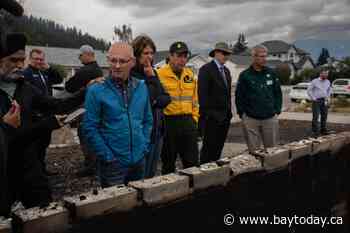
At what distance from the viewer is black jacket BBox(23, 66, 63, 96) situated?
206 inches

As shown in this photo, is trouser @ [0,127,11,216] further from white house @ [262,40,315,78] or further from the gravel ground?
white house @ [262,40,315,78]

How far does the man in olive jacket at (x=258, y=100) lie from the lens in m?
5.28

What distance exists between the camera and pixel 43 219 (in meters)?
1.95

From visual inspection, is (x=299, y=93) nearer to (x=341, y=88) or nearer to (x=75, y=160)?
(x=341, y=88)

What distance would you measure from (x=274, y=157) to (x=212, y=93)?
6.23ft

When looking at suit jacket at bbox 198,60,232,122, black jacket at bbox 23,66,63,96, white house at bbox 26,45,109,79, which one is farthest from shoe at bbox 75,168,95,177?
white house at bbox 26,45,109,79

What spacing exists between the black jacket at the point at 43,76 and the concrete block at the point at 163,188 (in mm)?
3120

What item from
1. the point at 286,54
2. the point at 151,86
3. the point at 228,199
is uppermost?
the point at 286,54

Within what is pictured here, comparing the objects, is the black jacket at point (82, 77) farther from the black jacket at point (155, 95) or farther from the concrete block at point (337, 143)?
the concrete block at point (337, 143)

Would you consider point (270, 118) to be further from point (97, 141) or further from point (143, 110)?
point (97, 141)

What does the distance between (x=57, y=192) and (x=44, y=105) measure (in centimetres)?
242

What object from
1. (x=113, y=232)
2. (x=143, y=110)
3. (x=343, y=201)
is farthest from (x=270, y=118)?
(x=113, y=232)

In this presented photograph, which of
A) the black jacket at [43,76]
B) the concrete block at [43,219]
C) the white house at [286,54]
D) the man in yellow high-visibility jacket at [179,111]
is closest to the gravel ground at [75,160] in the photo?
the black jacket at [43,76]

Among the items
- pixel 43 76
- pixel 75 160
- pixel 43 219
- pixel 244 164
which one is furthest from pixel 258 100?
pixel 43 219
